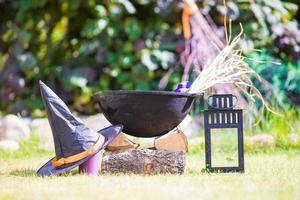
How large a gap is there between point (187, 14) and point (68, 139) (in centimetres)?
289

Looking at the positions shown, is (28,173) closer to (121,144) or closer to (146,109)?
(121,144)

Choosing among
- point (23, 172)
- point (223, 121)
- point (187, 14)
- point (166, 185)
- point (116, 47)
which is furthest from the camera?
point (116, 47)

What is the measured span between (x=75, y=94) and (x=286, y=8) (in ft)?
7.71

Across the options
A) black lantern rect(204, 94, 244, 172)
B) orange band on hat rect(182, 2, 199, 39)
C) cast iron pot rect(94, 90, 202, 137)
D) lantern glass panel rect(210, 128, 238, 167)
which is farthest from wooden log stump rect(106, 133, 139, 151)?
orange band on hat rect(182, 2, 199, 39)

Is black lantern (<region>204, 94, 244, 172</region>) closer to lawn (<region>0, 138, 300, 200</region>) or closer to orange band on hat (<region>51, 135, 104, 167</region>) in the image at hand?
lawn (<region>0, 138, 300, 200</region>)

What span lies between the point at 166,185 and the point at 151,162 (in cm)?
52

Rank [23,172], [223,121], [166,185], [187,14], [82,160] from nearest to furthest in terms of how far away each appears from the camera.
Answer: [166,185], [82,160], [223,121], [23,172], [187,14]

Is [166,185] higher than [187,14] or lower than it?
lower

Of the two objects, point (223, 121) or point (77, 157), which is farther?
point (223, 121)

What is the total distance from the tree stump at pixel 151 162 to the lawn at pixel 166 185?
9 cm

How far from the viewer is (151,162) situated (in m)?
3.57

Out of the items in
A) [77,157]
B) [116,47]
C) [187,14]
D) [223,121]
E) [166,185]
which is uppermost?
[187,14]

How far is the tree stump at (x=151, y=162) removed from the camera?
3.57m

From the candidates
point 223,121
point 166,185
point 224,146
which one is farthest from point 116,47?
point 166,185
